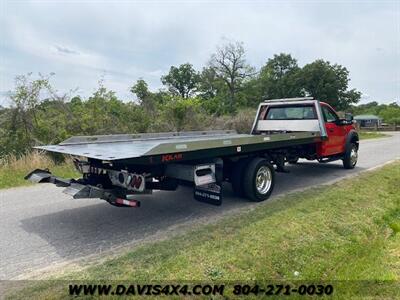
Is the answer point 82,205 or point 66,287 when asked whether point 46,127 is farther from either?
point 66,287

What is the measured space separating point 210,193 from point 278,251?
5.33 ft

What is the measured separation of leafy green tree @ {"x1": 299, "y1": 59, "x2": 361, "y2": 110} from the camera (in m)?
45.6

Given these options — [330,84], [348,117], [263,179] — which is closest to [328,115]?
[348,117]

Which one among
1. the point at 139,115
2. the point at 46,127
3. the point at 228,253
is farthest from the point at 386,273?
the point at 139,115

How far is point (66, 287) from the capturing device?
3.38 m

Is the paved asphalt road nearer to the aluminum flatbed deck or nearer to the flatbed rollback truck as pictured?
the flatbed rollback truck

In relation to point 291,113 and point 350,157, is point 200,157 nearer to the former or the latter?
point 291,113

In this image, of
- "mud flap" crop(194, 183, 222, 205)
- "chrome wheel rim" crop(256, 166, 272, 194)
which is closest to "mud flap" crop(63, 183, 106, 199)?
"mud flap" crop(194, 183, 222, 205)

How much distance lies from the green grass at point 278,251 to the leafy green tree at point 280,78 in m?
44.9

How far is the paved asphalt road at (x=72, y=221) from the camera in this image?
4.20 meters

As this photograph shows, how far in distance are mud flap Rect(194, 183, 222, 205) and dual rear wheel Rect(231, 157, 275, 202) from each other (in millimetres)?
914

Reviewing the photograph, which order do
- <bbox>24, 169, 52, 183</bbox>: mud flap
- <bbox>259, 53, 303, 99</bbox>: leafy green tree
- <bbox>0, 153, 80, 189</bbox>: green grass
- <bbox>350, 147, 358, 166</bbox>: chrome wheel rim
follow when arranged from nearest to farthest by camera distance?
<bbox>24, 169, 52, 183</bbox>: mud flap, <bbox>0, 153, 80, 189</bbox>: green grass, <bbox>350, 147, 358, 166</bbox>: chrome wheel rim, <bbox>259, 53, 303, 99</bbox>: leafy green tree

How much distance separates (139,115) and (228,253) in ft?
43.8

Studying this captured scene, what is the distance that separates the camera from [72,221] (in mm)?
5422
